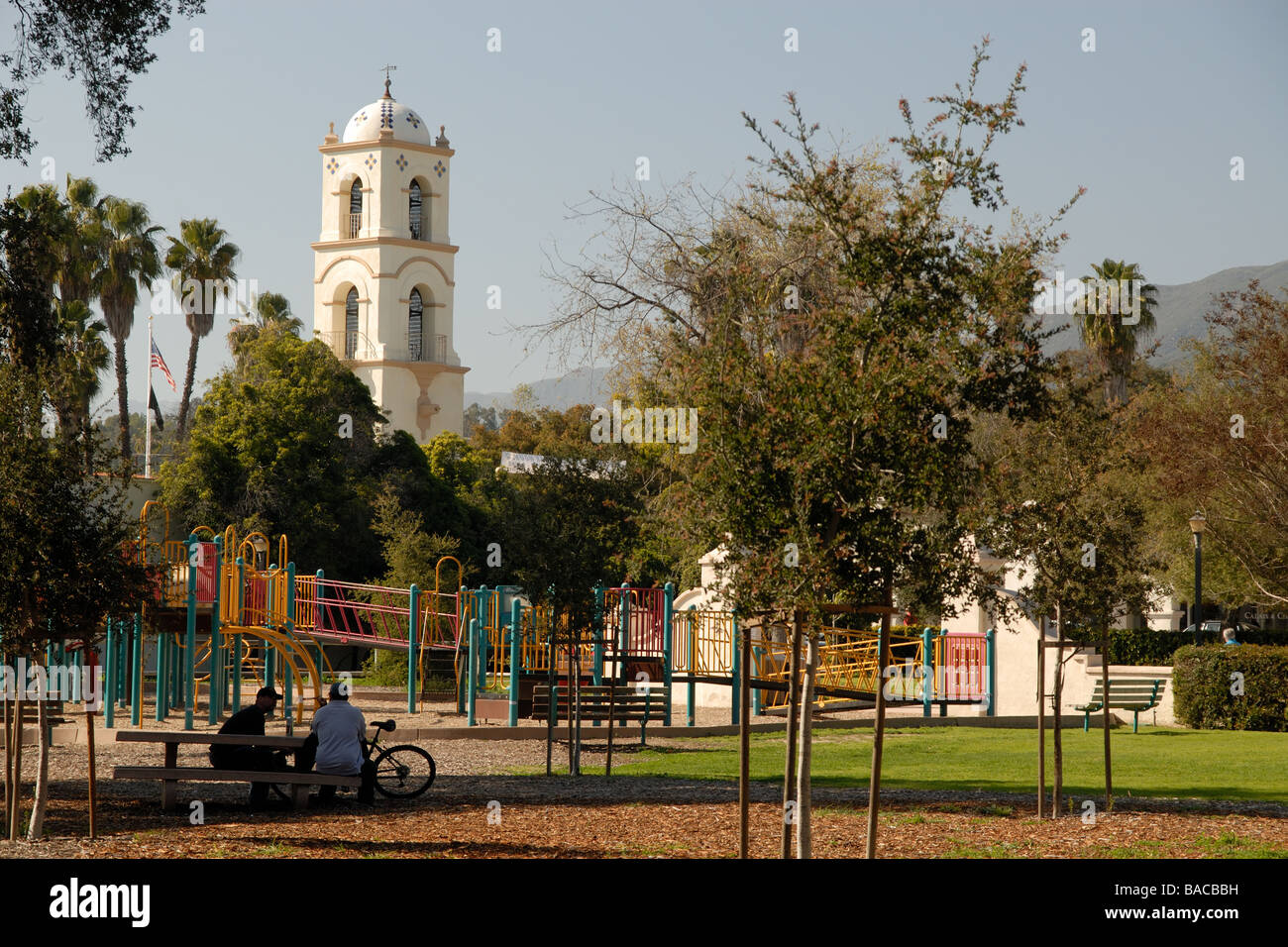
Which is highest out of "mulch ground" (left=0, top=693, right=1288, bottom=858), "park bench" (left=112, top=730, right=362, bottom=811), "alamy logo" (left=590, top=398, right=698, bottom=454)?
"alamy logo" (left=590, top=398, right=698, bottom=454)

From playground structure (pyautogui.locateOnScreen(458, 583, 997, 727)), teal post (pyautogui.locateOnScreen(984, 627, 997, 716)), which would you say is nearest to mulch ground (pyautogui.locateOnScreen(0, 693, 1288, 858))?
playground structure (pyautogui.locateOnScreen(458, 583, 997, 727))

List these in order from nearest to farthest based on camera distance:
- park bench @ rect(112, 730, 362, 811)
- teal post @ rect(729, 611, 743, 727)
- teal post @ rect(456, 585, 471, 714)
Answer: park bench @ rect(112, 730, 362, 811) → teal post @ rect(729, 611, 743, 727) → teal post @ rect(456, 585, 471, 714)

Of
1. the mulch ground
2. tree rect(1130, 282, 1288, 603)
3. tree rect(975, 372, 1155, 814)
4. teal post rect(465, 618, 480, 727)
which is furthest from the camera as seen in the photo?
tree rect(1130, 282, 1288, 603)

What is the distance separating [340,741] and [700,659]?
1175 cm

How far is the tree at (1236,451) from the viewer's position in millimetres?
29125

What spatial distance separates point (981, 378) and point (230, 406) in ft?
125

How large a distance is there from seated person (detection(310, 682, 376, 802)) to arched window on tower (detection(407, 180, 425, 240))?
181 feet

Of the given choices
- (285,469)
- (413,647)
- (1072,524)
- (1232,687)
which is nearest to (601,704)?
(413,647)

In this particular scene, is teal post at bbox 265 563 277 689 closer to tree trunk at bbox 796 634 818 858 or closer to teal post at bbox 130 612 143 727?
teal post at bbox 130 612 143 727

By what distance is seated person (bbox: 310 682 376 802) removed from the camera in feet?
44.0

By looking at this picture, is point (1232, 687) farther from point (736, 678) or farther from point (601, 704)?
point (601, 704)

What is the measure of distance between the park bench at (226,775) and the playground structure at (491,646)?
18.1ft
